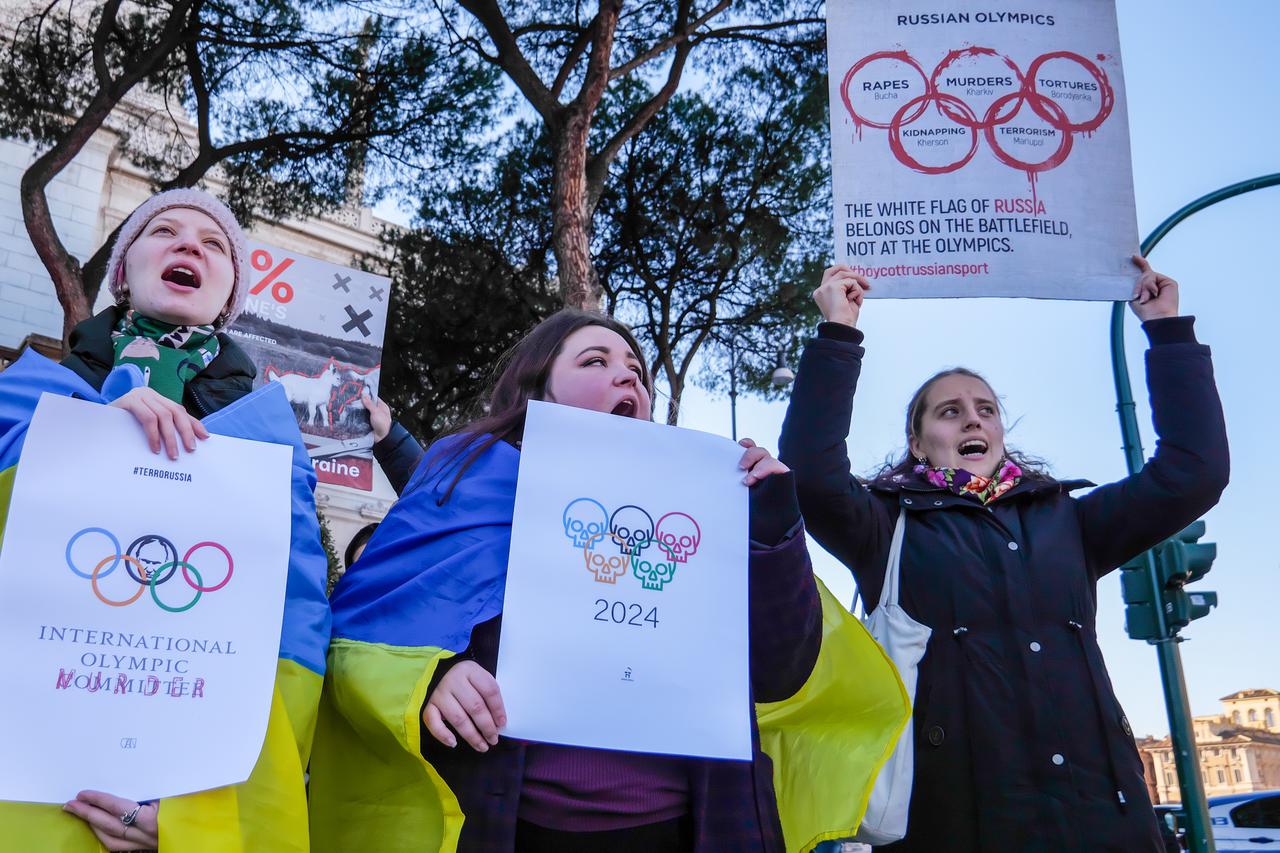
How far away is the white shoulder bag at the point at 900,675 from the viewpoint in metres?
2.12

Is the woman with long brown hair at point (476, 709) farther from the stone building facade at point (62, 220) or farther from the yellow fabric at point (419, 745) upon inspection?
the stone building facade at point (62, 220)

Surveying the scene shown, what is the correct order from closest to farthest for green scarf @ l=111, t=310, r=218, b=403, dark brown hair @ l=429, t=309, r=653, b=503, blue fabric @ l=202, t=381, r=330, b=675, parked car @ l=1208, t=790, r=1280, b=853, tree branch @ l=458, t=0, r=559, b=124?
blue fabric @ l=202, t=381, r=330, b=675, green scarf @ l=111, t=310, r=218, b=403, dark brown hair @ l=429, t=309, r=653, b=503, tree branch @ l=458, t=0, r=559, b=124, parked car @ l=1208, t=790, r=1280, b=853

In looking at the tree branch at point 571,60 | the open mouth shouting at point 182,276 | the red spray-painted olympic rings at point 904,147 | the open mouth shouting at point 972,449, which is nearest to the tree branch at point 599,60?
the tree branch at point 571,60

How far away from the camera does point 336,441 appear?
13.4ft

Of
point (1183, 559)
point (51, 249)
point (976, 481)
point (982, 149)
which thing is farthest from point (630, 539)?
point (51, 249)

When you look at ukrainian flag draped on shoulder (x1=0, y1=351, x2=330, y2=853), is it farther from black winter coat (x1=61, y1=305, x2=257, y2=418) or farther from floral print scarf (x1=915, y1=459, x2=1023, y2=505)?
floral print scarf (x1=915, y1=459, x2=1023, y2=505)

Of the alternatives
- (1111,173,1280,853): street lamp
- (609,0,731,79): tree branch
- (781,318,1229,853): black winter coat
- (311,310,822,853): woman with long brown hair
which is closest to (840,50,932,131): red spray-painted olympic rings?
(781,318,1229,853): black winter coat

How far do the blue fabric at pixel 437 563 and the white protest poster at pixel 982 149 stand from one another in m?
1.34

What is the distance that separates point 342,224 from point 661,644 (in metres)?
16.4

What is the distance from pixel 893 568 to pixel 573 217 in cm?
557

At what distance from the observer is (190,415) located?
1715 millimetres

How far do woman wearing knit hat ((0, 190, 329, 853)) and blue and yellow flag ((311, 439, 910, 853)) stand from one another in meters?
0.09

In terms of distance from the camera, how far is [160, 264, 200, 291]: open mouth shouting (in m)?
2.02

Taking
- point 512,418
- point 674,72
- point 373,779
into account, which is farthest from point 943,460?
point 674,72
